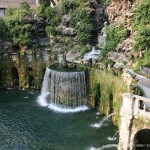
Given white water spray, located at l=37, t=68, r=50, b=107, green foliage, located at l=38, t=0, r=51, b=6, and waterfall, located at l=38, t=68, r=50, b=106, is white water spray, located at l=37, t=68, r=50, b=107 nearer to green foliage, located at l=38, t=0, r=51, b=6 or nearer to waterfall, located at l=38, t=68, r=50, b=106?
waterfall, located at l=38, t=68, r=50, b=106

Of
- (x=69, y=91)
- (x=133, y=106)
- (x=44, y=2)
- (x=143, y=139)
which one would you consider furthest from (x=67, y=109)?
(x=44, y=2)

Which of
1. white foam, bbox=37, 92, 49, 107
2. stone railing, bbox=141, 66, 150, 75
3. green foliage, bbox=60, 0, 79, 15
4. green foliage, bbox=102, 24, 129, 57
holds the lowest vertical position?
white foam, bbox=37, 92, 49, 107

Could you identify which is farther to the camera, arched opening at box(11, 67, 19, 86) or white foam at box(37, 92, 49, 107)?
arched opening at box(11, 67, 19, 86)

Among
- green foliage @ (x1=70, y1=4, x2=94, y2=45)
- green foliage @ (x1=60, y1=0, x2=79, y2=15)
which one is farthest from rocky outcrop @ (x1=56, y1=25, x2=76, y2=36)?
green foliage @ (x1=60, y1=0, x2=79, y2=15)

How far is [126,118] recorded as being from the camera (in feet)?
69.4

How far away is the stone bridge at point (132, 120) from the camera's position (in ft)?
67.8

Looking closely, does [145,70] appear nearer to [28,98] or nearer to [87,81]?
[87,81]

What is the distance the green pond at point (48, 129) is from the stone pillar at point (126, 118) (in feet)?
12.0

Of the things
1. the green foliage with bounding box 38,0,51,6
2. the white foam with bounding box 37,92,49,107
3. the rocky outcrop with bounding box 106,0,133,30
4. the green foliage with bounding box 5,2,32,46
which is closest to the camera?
the white foam with bounding box 37,92,49,107

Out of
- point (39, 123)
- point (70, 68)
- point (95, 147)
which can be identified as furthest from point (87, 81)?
point (95, 147)

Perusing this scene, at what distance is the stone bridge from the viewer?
20.7m

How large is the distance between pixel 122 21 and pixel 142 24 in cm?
324

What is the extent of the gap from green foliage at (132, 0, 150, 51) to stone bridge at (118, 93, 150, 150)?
49.9ft

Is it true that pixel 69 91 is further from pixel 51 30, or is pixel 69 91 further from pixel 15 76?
pixel 51 30
